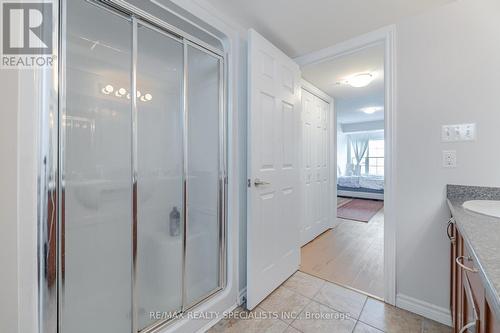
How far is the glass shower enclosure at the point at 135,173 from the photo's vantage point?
3.63 ft

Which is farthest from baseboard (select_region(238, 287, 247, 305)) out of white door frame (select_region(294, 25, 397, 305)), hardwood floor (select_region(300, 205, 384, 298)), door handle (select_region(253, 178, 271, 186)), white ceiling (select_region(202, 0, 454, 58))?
white ceiling (select_region(202, 0, 454, 58))

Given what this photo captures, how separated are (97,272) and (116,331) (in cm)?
38

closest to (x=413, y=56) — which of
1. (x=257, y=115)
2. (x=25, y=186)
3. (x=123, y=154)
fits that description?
(x=257, y=115)

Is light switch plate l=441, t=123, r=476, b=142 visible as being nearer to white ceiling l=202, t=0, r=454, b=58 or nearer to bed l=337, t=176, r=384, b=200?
white ceiling l=202, t=0, r=454, b=58

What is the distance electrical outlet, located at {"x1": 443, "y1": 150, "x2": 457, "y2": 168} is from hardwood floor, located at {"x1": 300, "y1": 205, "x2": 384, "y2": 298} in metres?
1.17

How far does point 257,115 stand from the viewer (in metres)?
1.62

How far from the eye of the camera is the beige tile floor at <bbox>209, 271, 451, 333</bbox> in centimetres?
141

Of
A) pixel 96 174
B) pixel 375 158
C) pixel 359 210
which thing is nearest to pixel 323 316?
pixel 96 174

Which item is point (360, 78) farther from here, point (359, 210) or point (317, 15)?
point (359, 210)

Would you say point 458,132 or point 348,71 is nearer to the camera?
point 458,132

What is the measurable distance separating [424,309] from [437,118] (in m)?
1.40

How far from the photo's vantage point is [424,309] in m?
1.53

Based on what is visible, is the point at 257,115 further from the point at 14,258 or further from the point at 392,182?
the point at 14,258

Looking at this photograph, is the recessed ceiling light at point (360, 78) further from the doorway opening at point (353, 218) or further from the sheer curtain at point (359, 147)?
the sheer curtain at point (359, 147)
